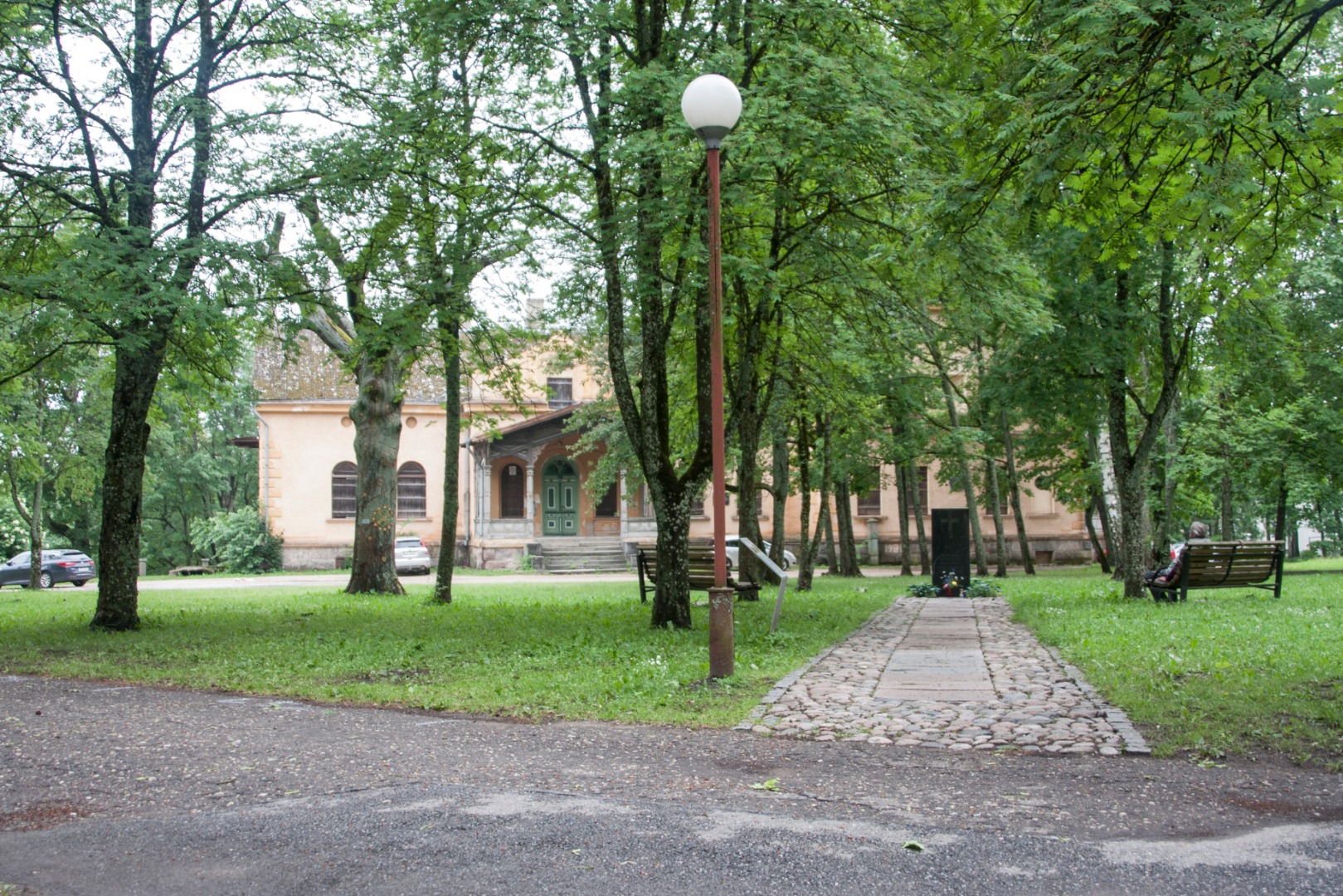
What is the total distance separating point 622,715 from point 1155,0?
5163mm

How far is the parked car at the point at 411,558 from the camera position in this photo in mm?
35438

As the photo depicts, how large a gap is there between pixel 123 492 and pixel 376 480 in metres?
7.39

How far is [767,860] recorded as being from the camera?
4.03 meters

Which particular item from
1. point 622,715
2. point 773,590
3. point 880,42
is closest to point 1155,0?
point 622,715

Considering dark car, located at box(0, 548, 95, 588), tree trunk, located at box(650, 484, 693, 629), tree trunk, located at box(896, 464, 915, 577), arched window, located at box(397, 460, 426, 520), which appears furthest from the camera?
arched window, located at box(397, 460, 426, 520)

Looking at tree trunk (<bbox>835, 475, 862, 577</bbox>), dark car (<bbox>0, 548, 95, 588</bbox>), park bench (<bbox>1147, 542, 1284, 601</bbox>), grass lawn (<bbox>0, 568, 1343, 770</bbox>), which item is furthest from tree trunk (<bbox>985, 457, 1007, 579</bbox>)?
dark car (<bbox>0, 548, 95, 588</bbox>)

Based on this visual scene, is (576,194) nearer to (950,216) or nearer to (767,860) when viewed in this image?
(950,216)

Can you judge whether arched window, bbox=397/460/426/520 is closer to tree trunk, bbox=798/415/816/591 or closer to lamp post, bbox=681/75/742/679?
tree trunk, bbox=798/415/816/591

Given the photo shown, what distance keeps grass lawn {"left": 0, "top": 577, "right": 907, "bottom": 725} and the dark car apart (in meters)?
16.0

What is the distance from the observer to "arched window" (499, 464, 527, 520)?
40656 mm

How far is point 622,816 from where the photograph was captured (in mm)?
4613

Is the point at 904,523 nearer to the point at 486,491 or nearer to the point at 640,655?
the point at 486,491

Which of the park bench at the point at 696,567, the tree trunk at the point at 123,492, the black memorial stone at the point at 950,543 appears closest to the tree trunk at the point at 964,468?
the black memorial stone at the point at 950,543

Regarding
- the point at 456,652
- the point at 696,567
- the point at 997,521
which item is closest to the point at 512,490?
the point at 997,521
